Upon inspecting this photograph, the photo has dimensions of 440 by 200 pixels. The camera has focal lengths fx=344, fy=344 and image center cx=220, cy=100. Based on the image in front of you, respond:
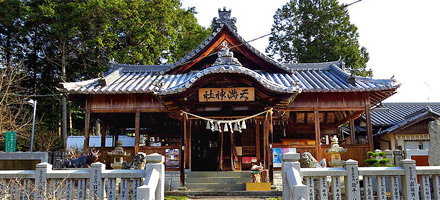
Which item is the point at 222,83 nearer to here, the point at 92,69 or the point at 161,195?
the point at 161,195

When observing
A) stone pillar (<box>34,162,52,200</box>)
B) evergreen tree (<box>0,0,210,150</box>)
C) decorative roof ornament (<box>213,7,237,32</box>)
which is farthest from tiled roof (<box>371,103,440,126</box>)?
stone pillar (<box>34,162,52,200</box>)

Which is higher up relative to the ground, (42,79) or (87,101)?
(42,79)

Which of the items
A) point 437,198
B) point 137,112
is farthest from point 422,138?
point 137,112

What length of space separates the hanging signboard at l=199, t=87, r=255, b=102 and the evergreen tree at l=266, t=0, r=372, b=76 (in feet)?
59.5

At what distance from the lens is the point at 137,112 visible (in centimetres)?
1697

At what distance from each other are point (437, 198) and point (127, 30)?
2594 centimetres

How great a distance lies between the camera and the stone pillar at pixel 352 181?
27.8 ft

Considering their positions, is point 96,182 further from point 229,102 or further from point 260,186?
point 229,102

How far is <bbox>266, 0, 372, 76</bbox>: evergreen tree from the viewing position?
104ft

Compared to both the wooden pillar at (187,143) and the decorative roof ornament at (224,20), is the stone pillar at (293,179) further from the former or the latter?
the decorative roof ornament at (224,20)

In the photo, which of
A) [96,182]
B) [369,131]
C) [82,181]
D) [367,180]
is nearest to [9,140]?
[82,181]

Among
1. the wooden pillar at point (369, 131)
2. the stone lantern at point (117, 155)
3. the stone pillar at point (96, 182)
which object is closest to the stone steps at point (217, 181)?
the stone lantern at point (117, 155)

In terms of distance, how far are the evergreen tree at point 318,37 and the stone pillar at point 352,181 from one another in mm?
23180

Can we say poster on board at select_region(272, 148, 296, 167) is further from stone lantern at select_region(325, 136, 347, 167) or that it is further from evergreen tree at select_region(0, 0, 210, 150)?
evergreen tree at select_region(0, 0, 210, 150)
